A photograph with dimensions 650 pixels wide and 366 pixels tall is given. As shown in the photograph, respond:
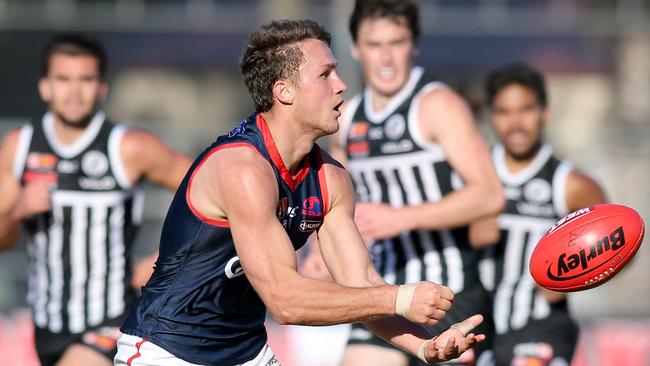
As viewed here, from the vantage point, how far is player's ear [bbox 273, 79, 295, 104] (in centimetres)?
461

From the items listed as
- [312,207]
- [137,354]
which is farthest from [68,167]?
[312,207]

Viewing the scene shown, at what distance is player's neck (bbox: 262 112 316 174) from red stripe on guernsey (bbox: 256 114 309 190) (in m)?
0.03

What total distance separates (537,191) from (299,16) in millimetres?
6710

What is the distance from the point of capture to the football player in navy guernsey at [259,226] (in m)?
4.29

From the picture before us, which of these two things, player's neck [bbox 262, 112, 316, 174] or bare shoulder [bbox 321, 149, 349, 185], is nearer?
player's neck [bbox 262, 112, 316, 174]

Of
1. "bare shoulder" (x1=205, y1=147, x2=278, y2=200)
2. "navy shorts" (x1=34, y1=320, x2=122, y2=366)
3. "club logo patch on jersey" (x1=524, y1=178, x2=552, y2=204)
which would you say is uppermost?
"bare shoulder" (x1=205, y1=147, x2=278, y2=200)

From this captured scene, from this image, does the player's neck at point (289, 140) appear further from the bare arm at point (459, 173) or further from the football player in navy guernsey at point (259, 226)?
the bare arm at point (459, 173)

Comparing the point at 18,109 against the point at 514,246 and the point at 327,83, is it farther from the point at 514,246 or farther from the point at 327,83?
the point at 327,83

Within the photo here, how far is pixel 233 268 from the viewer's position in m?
4.61

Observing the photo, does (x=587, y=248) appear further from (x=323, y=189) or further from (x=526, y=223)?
(x=526, y=223)

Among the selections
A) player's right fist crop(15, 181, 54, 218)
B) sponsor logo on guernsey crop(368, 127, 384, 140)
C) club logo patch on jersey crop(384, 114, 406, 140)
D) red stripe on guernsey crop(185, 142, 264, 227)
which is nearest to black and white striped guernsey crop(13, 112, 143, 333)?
player's right fist crop(15, 181, 54, 218)

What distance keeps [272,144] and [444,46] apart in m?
10.9

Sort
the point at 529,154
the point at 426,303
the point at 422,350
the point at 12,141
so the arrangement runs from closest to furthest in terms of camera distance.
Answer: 1. the point at 426,303
2. the point at 422,350
3. the point at 12,141
4. the point at 529,154

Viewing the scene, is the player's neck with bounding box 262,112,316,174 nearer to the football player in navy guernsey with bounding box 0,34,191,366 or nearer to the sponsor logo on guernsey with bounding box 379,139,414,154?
the sponsor logo on guernsey with bounding box 379,139,414,154
